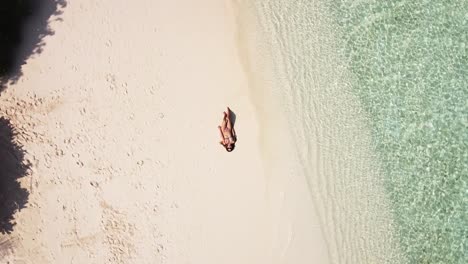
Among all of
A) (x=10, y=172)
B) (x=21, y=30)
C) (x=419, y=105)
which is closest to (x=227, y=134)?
(x=419, y=105)

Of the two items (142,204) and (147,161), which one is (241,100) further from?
(142,204)

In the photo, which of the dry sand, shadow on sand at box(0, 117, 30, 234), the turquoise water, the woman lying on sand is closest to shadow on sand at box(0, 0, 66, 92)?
the dry sand

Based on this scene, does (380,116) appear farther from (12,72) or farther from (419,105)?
(12,72)

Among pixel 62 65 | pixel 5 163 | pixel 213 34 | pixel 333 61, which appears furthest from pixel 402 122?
pixel 5 163

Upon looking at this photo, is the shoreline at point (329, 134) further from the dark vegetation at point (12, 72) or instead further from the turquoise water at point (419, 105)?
the dark vegetation at point (12, 72)

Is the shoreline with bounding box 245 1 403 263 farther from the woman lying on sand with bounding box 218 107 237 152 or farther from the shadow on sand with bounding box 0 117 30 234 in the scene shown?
the shadow on sand with bounding box 0 117 30 234

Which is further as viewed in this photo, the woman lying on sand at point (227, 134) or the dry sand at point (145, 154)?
the woman lying on sand at point (227, 134)

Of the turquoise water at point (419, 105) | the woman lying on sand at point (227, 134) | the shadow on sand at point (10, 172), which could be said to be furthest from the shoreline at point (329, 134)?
the shadow on sand at point (10, 172)
